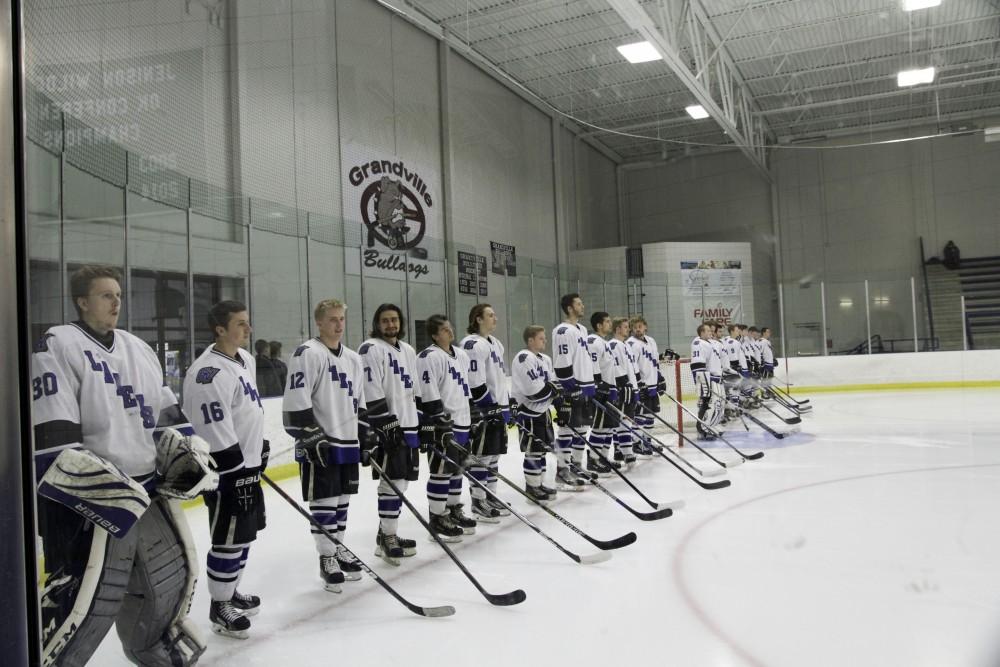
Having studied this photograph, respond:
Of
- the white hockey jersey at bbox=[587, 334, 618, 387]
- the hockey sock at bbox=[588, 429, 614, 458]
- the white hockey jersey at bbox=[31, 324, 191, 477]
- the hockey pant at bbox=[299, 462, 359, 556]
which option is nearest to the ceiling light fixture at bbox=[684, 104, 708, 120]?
the white hockey jersey at bbox=[587, 334, 618, 387]

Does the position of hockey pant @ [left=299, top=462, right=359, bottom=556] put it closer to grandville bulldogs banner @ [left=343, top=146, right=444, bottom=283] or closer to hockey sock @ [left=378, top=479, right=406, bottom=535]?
hockey sock @ [left=378, top=479, right=406, bottom=535]

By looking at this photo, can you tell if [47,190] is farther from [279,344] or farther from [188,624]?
[188,624]

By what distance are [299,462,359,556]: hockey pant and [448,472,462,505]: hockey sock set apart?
795mm

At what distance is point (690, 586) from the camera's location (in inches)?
95.1

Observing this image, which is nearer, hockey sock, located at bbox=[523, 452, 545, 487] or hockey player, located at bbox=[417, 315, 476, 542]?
hockey player, located at bbox=[417, 315, 476, 542]

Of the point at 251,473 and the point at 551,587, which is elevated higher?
the point at 251,473

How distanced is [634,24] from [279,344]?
3510 mm

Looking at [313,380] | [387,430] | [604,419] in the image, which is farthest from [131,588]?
[604,419]

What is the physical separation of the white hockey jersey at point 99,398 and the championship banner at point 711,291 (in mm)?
2529

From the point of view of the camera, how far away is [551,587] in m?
2.53

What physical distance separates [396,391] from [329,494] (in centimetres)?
45

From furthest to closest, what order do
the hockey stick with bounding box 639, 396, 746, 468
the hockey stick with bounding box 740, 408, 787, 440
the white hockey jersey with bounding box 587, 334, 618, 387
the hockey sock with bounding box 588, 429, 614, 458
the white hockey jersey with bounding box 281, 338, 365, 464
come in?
the hockey stick with bounding box 740, 408, 787, 440, the hockey stick with bounding box 639, 396, 746, 468, the hockey sock with bounding box 588, 429, 614, 458, the white hockey jersey with bounding box 587, 334, 618, 387, the white hockey jersey with bounding box 281, 338, 365, 464

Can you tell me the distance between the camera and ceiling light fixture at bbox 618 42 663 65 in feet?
12.6

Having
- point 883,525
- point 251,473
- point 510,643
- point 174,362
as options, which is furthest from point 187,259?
point 883,525
